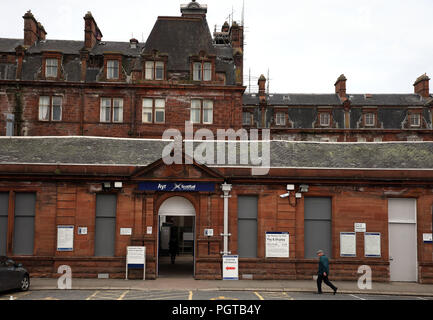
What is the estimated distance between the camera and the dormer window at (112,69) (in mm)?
39531

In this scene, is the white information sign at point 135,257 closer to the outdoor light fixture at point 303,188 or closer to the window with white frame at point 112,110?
the outdoor light fixture at point 303,188

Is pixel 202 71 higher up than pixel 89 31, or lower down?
lower down

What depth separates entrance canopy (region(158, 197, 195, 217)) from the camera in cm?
2102

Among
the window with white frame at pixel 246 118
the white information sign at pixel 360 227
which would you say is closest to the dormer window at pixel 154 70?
the window with white frame at pixel 246 118

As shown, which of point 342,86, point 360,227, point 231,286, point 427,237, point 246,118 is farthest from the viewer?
point 342,86

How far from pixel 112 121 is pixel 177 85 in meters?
6.32

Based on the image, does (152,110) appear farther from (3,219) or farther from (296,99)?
(296,99)

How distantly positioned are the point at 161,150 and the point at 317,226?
8592 mm

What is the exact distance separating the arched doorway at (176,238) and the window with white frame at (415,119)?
29254 mm

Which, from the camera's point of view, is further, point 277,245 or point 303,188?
point 303,188

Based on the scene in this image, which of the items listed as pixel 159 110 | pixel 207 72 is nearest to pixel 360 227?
pixel 207 72

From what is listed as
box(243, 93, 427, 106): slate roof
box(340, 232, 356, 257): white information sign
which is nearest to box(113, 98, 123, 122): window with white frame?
box(243, 93, 427, 106): slate roof

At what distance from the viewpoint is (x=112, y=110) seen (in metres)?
39.0

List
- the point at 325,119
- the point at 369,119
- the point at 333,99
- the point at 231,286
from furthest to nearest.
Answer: the point at 333,99 < the point at 325,119 < the point at 369,119 < the point at 231,286
